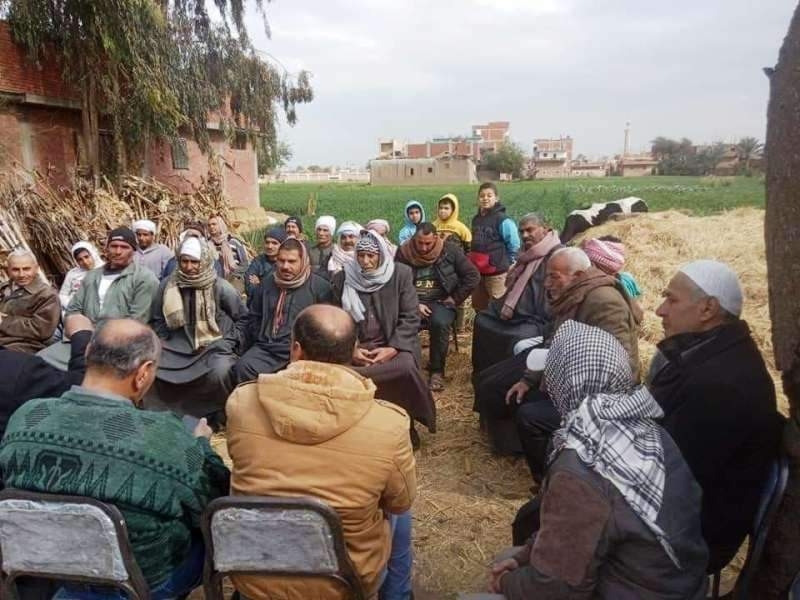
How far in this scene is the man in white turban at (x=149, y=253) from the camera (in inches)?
242

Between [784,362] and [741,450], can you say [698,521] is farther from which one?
[784,362]

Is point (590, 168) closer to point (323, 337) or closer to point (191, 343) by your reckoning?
point (191, 343)

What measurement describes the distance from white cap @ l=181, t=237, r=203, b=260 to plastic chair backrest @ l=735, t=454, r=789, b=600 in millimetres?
4029

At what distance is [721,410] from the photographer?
2.06 metres

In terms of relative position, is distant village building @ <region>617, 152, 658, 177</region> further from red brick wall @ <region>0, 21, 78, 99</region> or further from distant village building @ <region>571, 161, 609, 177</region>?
red brick wall @ <region>0, 21, 78, 99</region>

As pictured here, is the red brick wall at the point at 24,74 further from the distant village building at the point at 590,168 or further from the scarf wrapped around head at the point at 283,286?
the distant village building at the point at 590,168

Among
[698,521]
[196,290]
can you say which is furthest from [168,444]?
[196,290]

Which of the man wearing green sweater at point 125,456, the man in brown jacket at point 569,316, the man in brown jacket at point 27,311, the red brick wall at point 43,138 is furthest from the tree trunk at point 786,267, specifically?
the red brick wall at point 43,138

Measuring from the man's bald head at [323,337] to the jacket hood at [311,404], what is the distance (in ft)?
0.90

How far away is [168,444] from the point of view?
6.07 ft

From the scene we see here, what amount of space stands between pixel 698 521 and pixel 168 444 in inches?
64.3

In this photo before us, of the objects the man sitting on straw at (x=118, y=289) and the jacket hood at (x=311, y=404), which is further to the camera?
the man sitting on straw at (x=118, y=289)

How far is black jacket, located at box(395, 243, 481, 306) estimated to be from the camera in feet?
18.2

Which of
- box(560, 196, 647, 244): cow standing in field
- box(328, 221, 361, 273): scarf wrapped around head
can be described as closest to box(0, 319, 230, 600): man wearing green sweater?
box(328, 221, 361, 273): scarf wrapped around head
